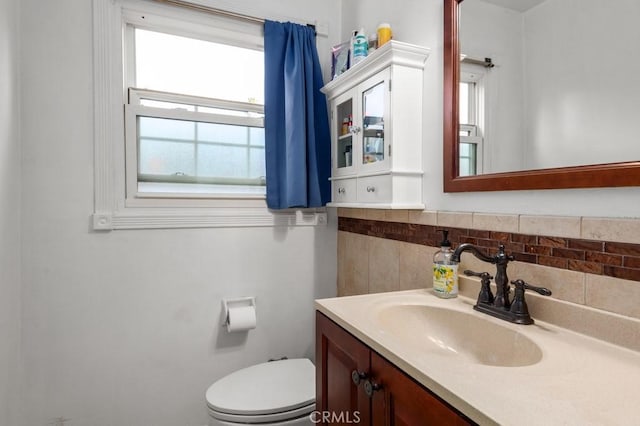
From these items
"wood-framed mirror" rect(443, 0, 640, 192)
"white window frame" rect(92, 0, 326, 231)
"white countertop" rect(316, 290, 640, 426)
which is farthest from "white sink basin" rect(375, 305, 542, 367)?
"white window frame" rect(92, 0, 326, 231)

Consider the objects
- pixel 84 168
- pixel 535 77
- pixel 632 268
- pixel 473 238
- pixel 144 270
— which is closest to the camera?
pixel 632 268

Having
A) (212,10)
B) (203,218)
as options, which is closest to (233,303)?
(203,218)

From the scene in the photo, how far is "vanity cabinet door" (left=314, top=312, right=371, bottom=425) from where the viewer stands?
32.4 inches

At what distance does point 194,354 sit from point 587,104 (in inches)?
71.6

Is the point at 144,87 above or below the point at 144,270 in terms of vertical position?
above

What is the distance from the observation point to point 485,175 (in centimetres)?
104

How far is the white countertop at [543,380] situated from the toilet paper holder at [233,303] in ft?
3.37

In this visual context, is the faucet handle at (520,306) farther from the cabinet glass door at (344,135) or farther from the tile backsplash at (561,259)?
the cabinet glass door at (344,135)

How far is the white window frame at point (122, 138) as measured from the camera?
1517 millimetres

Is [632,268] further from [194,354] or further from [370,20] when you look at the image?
[194,354]

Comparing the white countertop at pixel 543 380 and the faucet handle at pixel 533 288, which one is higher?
the faucet handle at pixel 533 288

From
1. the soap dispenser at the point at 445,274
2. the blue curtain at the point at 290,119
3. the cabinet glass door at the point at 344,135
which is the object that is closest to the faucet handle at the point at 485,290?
the soap dispenser at the point at 445,274

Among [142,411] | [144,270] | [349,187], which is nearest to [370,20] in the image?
[349,187]

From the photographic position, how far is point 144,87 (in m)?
1.67
